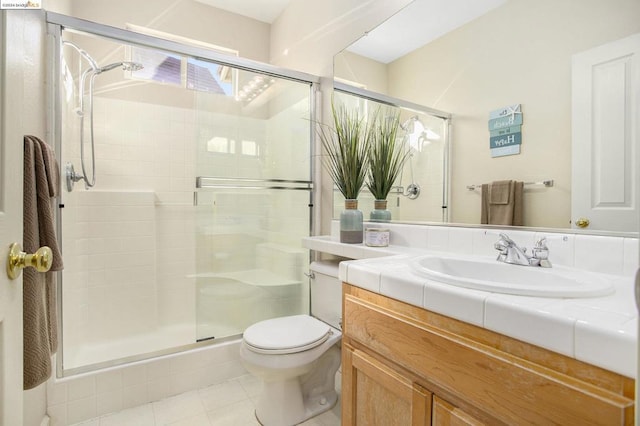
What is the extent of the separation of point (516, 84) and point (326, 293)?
1.41 metres

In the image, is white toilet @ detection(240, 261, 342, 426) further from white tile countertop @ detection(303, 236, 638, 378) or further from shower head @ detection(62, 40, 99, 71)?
shower head @ detection(62, 40, 99, 71)

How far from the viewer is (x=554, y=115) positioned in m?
1.09

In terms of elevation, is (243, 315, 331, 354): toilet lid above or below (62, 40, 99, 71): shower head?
below

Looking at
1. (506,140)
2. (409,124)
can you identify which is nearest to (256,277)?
(409,124)

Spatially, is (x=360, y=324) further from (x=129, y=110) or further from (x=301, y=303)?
(x=129, y=110)

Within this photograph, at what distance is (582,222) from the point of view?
1034 mm

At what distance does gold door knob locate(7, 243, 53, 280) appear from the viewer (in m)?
0.65

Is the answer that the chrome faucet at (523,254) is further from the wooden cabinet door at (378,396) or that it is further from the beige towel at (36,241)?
the beige towel at (36,241)

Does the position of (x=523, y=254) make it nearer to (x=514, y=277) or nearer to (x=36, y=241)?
(x=514, y=277)

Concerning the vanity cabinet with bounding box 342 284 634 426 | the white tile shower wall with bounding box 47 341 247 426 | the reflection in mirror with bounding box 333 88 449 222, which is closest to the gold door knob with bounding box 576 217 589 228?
the reflection in mirror with bounding box 333 88 449 222

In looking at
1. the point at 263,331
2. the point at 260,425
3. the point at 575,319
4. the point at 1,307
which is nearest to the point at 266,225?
the point at 263,331

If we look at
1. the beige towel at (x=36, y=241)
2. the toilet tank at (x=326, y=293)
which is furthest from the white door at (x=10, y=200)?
the toilet tank at (x=326, y=293)

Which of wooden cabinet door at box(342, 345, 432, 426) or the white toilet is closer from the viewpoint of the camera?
wooden cabinet door at box(342, 345, 432, 426)

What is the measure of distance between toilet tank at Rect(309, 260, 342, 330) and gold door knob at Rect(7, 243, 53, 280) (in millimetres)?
1334
